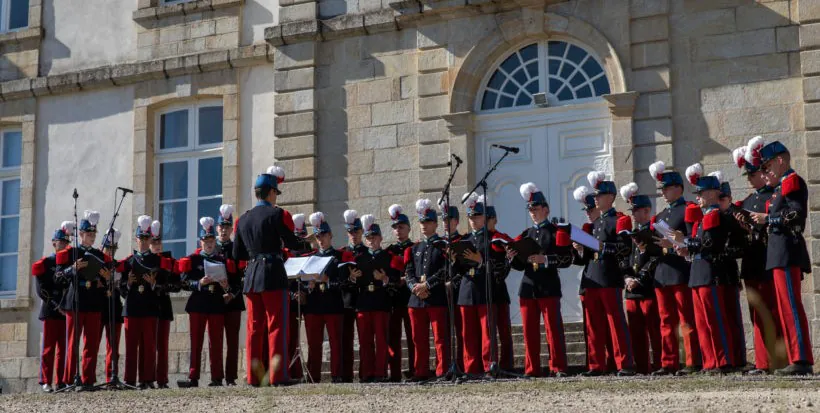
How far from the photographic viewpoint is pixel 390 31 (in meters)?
13.9

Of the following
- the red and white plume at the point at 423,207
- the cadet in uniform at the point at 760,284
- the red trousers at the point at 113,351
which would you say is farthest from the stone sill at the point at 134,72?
the cadet in uniform at the point at 760,284

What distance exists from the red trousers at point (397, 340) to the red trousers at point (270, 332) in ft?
5.70

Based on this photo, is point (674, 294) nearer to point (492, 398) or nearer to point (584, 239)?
point (584, 239)

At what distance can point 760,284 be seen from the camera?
8.89 meters

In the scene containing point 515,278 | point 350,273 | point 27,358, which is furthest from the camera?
point 27,358

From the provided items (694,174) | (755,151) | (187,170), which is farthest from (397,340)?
(187,170)

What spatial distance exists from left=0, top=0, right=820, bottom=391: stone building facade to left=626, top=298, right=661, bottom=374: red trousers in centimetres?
180

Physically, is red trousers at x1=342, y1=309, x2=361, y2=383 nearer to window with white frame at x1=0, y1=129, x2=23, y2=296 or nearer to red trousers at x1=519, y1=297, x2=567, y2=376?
red trousers at x1=519, y1=297, x2=567, y2=376

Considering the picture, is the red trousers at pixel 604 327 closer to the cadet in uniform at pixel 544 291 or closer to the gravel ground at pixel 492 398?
the cadet in uniform at pixel 544 291

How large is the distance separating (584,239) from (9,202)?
9606 millimetres

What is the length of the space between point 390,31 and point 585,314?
4.86 m

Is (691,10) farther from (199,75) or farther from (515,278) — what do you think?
(199,75)

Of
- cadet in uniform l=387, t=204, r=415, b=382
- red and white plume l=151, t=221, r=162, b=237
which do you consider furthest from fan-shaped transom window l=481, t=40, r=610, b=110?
red and white plume l=151, t=221, r=162, b=237

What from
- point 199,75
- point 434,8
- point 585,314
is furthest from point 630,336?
point 199,75
